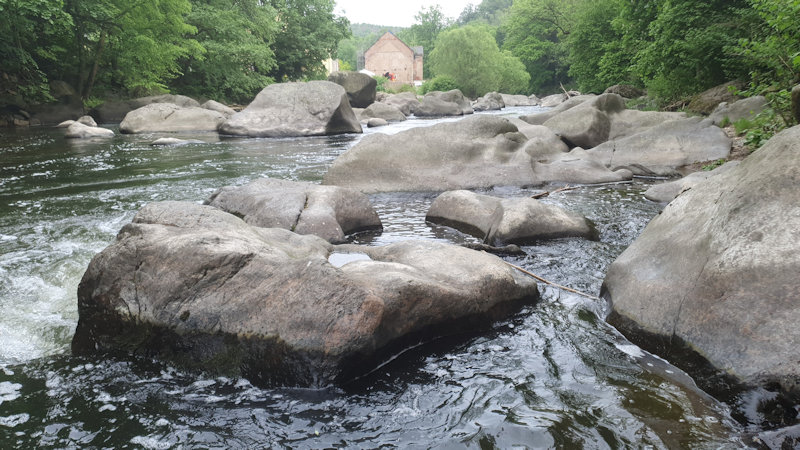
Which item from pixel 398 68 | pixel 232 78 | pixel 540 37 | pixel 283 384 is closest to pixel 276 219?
pixel 283 384

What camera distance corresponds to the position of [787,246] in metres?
3.42

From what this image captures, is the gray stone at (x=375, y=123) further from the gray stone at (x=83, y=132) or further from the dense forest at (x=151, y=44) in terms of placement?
the gray stone at (x=83, y=132)

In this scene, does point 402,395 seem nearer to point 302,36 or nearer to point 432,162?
point 432,162

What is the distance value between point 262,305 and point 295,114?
56.8 feet

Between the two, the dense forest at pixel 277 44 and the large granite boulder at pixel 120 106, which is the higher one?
the dense forest at pixel 277 44

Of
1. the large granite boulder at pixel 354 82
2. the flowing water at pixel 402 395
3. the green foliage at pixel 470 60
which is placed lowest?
the flowing water at pixel 402 395

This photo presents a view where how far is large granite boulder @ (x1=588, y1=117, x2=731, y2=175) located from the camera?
10.6 meters

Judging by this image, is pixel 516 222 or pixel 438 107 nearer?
pixel 516 222

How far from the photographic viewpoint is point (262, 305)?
367 cm

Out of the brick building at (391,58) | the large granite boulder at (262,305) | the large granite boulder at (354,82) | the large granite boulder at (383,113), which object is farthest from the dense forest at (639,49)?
the brick building at (391,58)

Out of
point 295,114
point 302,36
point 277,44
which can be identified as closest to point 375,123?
point 295,114

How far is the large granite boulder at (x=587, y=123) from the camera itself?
13.0 meters

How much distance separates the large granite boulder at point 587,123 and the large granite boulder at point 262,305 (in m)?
9.47

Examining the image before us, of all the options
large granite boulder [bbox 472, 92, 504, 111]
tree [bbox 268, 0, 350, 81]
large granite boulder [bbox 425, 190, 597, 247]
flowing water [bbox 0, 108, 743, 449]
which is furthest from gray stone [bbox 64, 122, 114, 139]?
large granite boulder [bbox 472, 92, 504, 111]
